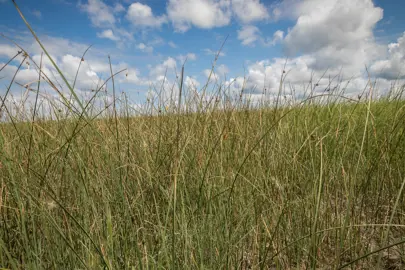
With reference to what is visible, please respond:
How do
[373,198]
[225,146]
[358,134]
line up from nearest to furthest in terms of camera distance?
[373,198]
[225,146]
[358,134]

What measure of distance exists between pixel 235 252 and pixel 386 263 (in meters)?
0.82

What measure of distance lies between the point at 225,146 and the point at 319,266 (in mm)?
1070

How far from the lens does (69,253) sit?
1250 mm

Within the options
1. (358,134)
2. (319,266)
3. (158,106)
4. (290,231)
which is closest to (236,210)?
(290,231)

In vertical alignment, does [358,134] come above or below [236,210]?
above

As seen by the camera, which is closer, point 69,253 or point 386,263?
point 69,253

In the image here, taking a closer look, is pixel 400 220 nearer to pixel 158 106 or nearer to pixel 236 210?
pixel 236 210

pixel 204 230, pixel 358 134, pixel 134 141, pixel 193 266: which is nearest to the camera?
pixel 193 266

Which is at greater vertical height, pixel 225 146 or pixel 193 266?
pixel 225 146

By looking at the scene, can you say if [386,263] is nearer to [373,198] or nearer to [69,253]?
[373,198]

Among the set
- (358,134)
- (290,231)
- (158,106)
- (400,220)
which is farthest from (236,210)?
(358,134)

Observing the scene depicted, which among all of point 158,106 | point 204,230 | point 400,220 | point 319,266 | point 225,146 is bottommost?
point 319,266

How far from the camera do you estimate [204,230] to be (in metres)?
1.33

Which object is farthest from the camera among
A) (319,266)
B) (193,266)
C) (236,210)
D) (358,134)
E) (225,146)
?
(358,134)
